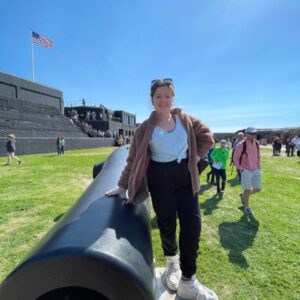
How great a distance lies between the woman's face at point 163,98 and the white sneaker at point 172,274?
1.42m

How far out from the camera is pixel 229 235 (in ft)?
15.2

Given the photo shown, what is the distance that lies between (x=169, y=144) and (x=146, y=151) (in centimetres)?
20

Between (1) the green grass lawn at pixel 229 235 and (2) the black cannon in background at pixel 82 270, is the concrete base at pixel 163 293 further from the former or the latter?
(2) the black cannon in background at pixel 82 270

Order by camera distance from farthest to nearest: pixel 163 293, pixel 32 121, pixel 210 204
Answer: pixel 32 121, pixel 210 204, pixel 163 293

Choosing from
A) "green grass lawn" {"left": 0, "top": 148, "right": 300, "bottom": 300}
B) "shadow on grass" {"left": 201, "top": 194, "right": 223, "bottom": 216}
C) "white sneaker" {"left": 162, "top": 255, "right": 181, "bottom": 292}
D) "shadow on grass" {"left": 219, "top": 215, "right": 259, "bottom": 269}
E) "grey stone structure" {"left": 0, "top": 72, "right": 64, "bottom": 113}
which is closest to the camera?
"white sneaker" {"left": 162, "top": 255, "right": 181, "bottom": 292}

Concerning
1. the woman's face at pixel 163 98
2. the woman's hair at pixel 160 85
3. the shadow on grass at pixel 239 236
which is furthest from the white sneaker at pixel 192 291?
the woman's hair at pixel 160 85

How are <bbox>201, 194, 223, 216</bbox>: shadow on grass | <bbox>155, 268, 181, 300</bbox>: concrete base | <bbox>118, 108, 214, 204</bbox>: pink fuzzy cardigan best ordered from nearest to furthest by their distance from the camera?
<bbox>118, 108, 214, 204</bbox>: pink fuzzy cardigan
<bbox>155, 268, 181, 300</bbox>: concrete base
<bbox>201, 194, 223, 216</bbox>: shadow on grass

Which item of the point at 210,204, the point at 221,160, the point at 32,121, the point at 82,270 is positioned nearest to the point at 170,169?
the point at 82,270

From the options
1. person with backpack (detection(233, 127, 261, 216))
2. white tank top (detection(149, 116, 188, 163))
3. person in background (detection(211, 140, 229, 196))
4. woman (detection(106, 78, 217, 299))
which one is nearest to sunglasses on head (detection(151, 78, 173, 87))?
woman (detection(106, 78, 217, 299))

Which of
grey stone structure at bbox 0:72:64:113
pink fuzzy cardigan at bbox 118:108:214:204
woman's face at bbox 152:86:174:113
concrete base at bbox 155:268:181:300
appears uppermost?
grey stone structure at bbox 0:72:64:113

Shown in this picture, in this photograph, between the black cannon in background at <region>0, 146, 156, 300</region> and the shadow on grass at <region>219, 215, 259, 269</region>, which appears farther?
the shadow on grass at <region>219, 215, 259, 269</region>

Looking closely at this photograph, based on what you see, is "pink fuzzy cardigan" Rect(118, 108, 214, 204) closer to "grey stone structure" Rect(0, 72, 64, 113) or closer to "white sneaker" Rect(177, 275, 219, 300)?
"white sneaker" Rect(177, 275, 219, 300)

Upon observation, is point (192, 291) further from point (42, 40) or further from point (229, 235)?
point (42, 40)

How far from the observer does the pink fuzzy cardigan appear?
2473 mm
